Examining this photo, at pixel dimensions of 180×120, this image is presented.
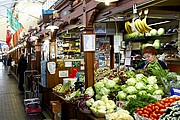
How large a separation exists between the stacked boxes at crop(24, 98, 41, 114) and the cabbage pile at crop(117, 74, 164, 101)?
15.6 feet

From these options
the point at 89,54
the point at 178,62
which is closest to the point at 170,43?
the point at 178,62

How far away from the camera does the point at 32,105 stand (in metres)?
8.25

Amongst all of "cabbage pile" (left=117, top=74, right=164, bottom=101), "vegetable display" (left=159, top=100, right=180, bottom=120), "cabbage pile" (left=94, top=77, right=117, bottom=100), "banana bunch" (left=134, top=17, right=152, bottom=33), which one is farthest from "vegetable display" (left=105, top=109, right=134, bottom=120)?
"banana bunch" (left=134, top=17, right=152, bottom=33)

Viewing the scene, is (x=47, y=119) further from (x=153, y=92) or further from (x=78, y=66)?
(x=153, y=92)

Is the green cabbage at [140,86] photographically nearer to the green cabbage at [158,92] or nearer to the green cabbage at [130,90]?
the green cabbage at [130,90]

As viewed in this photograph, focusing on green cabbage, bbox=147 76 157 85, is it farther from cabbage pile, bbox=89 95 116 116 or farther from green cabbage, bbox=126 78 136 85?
cabbage pile, bbox=89 95 116 116

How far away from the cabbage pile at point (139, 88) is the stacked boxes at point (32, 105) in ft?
15.6

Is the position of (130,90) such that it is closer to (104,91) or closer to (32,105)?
(104,91)

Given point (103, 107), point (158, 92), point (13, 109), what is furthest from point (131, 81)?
point (13, 109)

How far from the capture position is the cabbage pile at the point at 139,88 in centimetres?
347

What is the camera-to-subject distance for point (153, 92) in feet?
11.4

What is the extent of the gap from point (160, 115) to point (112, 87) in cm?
149

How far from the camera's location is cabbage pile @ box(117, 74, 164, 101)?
3465 mm

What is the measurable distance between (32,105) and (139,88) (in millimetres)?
5386
